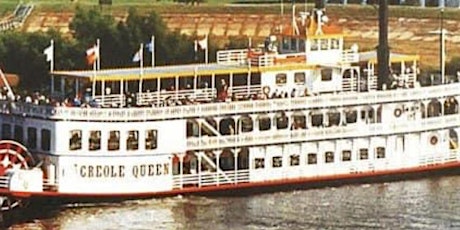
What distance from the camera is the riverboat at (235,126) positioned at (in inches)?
2436

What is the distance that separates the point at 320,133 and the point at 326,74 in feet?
12.8

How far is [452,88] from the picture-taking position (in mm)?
70312

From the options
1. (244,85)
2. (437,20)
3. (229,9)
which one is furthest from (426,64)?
(244,85)

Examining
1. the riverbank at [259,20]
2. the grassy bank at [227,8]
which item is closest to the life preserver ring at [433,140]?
the riverbank at [259,20]

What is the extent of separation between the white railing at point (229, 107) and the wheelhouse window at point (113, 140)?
0.48 meters

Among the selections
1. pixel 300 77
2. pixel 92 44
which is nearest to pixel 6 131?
pixel 300 77

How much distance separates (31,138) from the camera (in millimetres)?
62594

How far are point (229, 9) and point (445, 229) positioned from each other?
5711 centimetres

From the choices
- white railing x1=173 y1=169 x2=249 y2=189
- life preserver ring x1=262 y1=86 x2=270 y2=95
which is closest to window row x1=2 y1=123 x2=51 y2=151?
white railing x1=173 y1=169 x2=249 y2=189

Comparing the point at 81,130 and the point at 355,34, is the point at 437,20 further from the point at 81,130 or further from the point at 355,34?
the point at 81,130

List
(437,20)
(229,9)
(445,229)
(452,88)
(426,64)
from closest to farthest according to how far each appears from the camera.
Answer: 1. (445,229)
2. (452,88)
3. (426,64)
4. (437,20)
5. (229,9)

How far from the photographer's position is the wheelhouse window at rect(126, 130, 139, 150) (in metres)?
62.7

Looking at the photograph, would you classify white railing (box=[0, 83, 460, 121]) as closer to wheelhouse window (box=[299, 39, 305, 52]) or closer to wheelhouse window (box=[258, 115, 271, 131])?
wheelhouse window (box=[258, 115, 271, 131])

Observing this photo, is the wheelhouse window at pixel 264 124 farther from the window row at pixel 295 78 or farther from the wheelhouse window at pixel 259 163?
the window row at pixel 295 78
